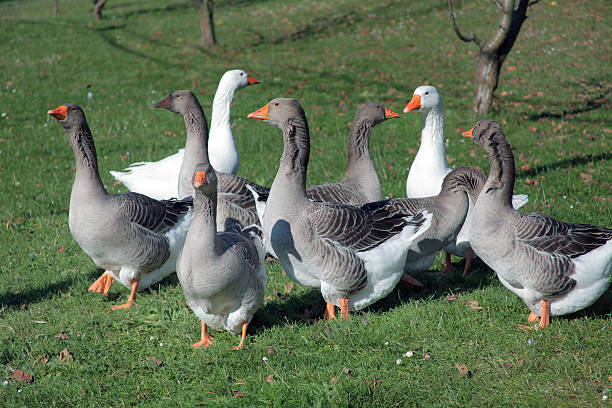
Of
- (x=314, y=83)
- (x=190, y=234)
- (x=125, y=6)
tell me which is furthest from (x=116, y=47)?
(x=190, y=234)

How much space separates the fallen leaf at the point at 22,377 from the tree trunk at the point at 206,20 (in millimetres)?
16455

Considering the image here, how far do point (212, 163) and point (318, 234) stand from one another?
3.25 m

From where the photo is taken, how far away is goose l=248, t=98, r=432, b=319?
4969 mm

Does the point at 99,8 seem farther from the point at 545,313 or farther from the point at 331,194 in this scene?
the point at 545,313

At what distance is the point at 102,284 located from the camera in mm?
6035

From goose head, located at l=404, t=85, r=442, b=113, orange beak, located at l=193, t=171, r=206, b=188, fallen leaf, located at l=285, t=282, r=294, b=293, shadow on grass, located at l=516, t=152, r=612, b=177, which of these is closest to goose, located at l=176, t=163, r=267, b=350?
orange beak, located at l=193, t=171, r=206, b=188

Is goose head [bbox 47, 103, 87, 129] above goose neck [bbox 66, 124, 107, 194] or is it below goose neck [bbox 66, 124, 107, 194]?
above

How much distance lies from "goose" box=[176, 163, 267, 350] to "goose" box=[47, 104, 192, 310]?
1.29 metres

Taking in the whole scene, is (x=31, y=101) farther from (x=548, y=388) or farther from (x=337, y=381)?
(x=548, y=388)

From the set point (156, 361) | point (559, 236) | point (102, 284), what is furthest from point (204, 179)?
point (559, 236)

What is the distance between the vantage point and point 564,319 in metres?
4.88

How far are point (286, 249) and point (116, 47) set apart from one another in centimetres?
1773

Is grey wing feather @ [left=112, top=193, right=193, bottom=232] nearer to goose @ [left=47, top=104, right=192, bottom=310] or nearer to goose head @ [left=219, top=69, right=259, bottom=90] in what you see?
goose @ [left=47, top=104, right=192, bottom=310]

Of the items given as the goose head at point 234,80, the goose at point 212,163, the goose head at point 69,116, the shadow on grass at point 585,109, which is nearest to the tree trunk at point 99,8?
the goose head at point 234,80
